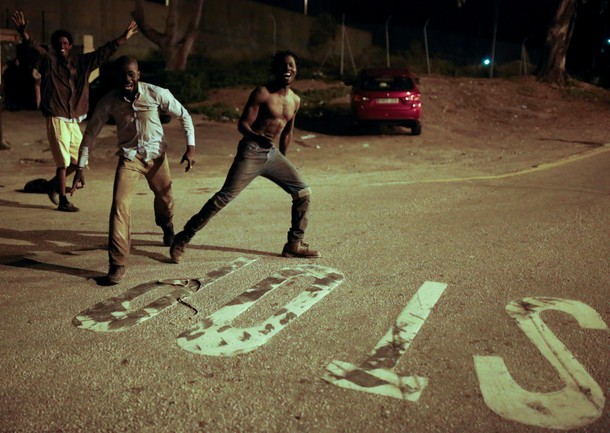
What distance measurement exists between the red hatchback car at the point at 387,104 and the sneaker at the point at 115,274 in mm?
13095

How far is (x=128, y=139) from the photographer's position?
6.07 metres

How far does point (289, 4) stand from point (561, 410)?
126ft

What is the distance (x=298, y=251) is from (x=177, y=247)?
1.08 meters

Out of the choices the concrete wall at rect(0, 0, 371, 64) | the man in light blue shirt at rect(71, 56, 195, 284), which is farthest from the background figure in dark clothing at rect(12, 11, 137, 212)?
the concrete wall at rect(0, 0, 371, 64)

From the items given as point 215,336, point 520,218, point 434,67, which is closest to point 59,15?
point 434,67

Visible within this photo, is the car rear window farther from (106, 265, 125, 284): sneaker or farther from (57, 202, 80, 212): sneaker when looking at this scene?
(106, 265, 125, 284): sneaker

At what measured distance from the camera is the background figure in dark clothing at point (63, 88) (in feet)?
26.8

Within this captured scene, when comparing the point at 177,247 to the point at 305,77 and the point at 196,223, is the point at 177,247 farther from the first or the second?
the point at 305,77

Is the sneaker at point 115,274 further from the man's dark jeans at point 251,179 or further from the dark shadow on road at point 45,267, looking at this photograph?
the man's dark jeans at point 251,179

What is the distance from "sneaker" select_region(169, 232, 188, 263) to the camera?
623 centimetres

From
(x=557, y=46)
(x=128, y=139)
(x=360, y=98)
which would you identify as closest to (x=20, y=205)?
(x=128, y=139)

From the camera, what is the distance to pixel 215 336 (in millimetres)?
4516

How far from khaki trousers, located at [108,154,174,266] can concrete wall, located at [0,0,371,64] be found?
18.1 meters

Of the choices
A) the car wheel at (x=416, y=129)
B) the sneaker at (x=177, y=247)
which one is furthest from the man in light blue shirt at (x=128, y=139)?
the car wheel at (x=416, y=129)
